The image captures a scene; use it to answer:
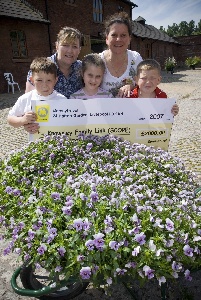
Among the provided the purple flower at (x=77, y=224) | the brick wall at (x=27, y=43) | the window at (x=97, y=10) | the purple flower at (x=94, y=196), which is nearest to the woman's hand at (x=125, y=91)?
the purple flower at (x=94, y=196)

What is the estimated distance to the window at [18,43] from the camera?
18.7 meters

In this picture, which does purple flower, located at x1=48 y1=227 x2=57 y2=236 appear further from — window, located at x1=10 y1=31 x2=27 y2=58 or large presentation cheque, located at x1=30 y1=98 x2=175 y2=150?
window, located at x1=10 y1=31 x2=27 y2=58

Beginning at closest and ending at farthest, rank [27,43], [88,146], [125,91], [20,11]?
[88,146]
[125,91]
[20,11]
[27,43]

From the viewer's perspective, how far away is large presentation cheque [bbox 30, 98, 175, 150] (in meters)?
2.83

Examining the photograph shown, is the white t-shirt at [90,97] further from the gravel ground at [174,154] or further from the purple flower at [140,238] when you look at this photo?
the purple flower at [140,238]

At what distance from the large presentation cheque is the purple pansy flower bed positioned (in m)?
0.57

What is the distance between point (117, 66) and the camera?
3.57 m

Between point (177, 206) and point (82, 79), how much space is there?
2187 millimetres

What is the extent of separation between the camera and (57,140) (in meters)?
2.63

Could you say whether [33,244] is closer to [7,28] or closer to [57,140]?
[57,140]

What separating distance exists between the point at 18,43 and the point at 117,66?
17.6m

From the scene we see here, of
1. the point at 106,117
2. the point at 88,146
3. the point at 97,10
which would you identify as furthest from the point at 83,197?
the point at 97,10

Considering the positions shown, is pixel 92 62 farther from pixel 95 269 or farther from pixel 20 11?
pixel 20 11

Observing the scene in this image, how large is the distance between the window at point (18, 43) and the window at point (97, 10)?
9117 mm
